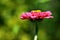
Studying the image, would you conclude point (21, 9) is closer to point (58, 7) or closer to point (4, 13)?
point (4, 13)

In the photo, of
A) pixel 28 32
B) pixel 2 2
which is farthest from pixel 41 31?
pixel 2 2

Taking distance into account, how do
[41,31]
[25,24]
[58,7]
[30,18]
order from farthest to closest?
[58,7] < [41,31] < [25,24] < [30,18]

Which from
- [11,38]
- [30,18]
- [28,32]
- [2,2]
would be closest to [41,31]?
[28,32]

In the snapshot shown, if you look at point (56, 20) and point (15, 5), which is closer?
point (15, 5)

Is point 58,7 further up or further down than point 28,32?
further up

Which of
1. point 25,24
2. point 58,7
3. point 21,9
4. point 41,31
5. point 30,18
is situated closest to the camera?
point 30,18

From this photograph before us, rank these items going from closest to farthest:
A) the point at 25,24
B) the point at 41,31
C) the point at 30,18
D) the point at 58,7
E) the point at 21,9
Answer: the point at 30,18 < the point at 21,9 < the point at 25,24 < the point at 41,31 < the point at 58,7

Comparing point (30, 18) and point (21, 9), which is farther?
point (21, 9)

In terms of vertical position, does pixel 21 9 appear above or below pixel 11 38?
above

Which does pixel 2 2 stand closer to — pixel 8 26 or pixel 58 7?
pixel 8 26
